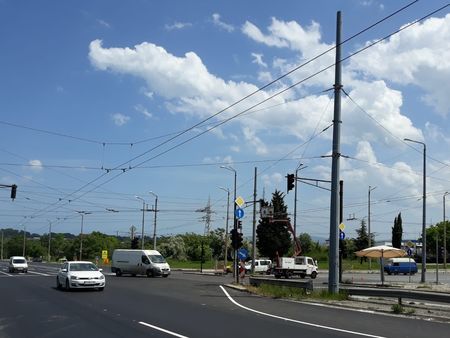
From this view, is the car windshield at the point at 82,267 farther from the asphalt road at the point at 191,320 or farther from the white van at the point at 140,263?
the white van at the point at 140,263

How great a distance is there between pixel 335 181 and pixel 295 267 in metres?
30.9

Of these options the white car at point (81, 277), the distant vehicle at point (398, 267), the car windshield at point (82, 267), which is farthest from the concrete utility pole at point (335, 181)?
the distant vehicle at point (398, 267)

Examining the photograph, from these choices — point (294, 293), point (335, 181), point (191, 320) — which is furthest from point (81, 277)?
point (191, 320)

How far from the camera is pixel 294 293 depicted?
25.9 meters

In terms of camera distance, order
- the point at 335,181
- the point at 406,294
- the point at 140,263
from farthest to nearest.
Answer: the point at 140,263 → the point at 335,181 → the point at 406,294

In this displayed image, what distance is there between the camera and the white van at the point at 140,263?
51.0m

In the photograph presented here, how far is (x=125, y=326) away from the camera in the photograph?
14406mm

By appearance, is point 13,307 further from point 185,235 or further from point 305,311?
point 185,235

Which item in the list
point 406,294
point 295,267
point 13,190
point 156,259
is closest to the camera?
point 406,294

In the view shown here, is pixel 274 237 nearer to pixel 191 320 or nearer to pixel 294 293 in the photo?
pixel 294 293

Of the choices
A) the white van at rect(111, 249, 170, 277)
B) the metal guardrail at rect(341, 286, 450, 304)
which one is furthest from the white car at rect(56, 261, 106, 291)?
the white van at rect(111, 249, 170, 277)

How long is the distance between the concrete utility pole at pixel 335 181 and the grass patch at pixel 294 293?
1.38 ft

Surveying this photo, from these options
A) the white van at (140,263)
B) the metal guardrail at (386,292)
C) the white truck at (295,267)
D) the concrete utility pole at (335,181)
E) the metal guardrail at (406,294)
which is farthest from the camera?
the white truck at (295,267)

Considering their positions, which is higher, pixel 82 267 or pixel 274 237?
pixel 274 237
